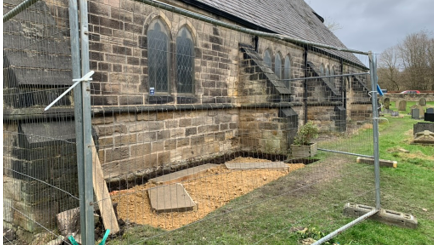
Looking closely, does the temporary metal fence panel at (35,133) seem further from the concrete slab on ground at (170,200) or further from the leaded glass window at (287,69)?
the leaded glass window at (287,69)

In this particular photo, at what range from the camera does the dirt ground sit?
437 cm

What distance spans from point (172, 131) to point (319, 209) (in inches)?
151

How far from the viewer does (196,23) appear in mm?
7441

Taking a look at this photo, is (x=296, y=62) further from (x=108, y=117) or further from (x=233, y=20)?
(x=108, y=117)

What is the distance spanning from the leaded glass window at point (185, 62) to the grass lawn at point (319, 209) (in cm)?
330

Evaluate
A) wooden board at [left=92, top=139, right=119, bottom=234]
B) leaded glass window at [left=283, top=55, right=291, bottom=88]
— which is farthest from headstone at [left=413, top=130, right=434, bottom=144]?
wooden board at [left=92, top=139, right=119, bottom=234]

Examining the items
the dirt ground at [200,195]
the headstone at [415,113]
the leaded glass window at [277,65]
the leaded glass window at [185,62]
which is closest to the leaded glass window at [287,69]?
the leaded glass window at [277,65]

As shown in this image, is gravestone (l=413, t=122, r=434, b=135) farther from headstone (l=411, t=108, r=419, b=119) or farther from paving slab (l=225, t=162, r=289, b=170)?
headstone (l=411, t=108, r=419, b=119)

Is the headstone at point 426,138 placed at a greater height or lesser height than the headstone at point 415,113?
lesser

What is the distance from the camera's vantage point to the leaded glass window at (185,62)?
7105mm

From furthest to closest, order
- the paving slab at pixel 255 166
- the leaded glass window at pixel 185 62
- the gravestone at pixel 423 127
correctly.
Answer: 1. the gravestone at pixel 423 127
2. the paving slab at pixel 255 166
3. the leaded glass window at pixel 185 62

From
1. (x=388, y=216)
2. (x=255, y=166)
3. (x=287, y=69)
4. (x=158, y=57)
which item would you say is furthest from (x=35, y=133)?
(x=287, y=69)

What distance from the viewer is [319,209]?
4664mm

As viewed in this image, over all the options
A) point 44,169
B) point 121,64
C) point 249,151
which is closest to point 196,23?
point 121,64
